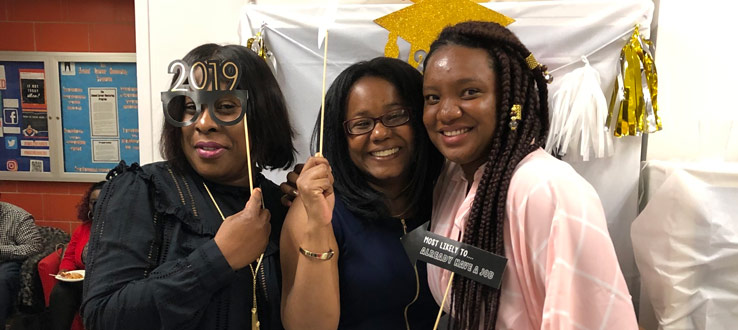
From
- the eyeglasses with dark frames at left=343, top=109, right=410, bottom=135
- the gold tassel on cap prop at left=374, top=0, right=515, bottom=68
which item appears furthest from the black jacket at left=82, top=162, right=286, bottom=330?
the gold tassel on cap prop at left=374, top=0, right=515, bottom=68

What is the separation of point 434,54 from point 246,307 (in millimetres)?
787

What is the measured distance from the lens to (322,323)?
1.19 metres

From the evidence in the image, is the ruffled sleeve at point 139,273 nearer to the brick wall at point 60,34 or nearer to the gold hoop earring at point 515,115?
the gold hoop earring at point 515,115

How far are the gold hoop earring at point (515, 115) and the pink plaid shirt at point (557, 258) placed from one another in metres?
0.09

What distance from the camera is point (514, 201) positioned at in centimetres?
98

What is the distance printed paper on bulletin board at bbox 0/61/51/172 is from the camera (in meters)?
3.66

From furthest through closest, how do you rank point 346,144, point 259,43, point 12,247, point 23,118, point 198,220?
point 23,118, point 12,247, point 259,43, point 346,144, point 198,220

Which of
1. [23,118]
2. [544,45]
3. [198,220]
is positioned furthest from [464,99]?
[23,118]

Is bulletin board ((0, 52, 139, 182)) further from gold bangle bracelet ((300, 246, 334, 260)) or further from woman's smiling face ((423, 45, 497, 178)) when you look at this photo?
woman's smiling face ((423, 45, 497, 178))

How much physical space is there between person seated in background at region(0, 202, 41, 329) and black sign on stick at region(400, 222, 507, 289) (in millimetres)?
2967

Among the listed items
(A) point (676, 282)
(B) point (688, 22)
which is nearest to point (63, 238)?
(A) point (676, 282)

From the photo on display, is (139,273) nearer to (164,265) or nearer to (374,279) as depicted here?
(164,265)

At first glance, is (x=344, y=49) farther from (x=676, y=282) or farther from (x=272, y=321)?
(x=676, y=282)

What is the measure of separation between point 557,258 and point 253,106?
2.71 feet
